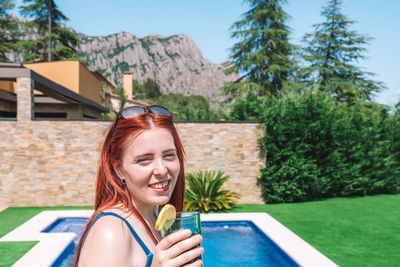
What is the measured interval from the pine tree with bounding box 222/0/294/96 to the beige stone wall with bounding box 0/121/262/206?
13.6 metres

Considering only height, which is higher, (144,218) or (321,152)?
(144,218)

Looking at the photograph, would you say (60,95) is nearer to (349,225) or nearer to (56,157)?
(56,157)

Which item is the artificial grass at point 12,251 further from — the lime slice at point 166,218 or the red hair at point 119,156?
the lime slice at point 166,218

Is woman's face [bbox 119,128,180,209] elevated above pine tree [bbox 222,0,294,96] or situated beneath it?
situated beneath

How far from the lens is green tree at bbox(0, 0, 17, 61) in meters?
29.7

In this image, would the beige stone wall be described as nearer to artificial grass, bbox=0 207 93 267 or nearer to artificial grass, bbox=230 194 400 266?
artificial grass, bbox=0 207 93 267

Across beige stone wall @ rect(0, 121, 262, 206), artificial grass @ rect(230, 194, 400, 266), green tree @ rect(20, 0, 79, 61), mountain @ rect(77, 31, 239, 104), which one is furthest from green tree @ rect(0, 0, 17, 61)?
mountain @ rect(77, 31, 239, 104)

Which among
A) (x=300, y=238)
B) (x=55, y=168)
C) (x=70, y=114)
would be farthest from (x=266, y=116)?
(x=70, y=114)

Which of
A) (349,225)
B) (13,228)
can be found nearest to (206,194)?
(349,225)

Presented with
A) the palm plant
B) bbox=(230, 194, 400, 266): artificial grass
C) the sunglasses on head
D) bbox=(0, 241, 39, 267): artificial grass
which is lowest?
bbox=(230, 194, 400, 266): artificial grass

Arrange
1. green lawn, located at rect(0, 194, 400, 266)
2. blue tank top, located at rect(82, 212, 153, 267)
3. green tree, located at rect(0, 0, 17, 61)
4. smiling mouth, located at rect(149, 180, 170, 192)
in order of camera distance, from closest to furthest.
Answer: blue tank top, located at rect(82, 212, 153, 267), smiling mouth, located at rect(149, 180, 170, 192), green lawn, located at rect(0, 194, 400, 266), green tree, located at rect(0, 0, 17, 61)

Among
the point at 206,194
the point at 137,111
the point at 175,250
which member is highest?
the point at 137,111

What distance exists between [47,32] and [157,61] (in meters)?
92.2

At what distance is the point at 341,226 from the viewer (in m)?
8.10
